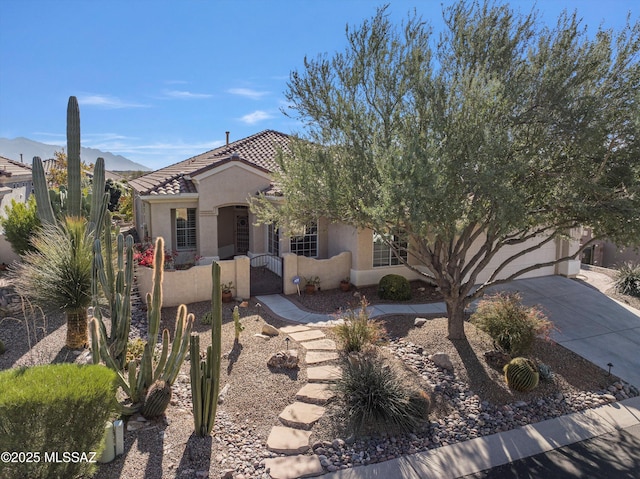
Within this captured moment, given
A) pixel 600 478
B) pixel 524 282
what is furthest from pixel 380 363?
pixel 524 282

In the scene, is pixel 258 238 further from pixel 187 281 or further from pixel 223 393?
pixel 223 393

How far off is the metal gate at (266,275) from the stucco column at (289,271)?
0.43 meters

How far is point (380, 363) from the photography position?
27.5 ft

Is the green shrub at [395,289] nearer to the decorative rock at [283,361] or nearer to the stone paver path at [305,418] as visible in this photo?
the stone paver path at [305,418]

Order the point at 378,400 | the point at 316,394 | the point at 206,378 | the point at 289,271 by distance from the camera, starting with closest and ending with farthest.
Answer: the point at 206,378
the point at 378,400
the point at 316,394
the point at 289,271

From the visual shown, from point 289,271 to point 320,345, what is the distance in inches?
200

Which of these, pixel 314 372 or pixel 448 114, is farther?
pixel 314 372

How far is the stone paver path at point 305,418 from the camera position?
6.23 meters

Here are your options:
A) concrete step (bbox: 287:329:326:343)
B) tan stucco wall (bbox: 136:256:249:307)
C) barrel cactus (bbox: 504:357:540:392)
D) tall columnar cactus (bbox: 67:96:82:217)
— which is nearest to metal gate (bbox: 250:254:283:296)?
tan stucco wall (bbox: 136:256:249:307)

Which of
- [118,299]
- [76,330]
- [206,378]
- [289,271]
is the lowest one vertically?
[76,330]

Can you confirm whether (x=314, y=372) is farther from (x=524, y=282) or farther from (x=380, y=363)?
(x=524, y=282)

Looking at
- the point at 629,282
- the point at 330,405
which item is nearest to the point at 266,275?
the point at 330,405

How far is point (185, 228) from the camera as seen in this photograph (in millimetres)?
18281

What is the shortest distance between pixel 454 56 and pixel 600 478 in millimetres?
8284
